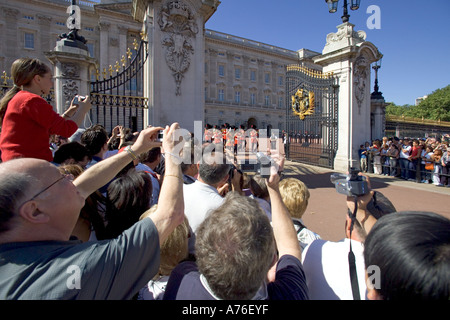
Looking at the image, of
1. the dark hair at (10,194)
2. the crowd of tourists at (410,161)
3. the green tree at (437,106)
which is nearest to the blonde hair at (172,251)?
the dark hair at (10,194)

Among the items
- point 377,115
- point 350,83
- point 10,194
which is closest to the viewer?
point 10,194

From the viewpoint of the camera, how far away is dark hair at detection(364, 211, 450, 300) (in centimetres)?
92

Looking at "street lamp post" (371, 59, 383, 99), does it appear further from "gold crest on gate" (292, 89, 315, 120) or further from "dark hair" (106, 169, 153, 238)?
"dark hair" (106, 169, 153, 238)

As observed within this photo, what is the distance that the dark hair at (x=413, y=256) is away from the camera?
0.92 meters

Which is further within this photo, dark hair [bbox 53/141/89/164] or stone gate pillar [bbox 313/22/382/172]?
stone gate pillar [bbox 313/22/382/172]

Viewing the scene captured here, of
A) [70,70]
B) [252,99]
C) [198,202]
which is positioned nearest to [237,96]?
[252,99]

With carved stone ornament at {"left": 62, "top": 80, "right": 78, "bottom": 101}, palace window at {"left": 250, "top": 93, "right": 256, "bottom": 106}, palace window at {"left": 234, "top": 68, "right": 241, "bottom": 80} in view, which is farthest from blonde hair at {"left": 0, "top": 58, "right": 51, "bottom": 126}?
palace window at {"left": 250, "top": 93, "right": 256, "bottom": 106}

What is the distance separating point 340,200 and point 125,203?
6351 millimetres

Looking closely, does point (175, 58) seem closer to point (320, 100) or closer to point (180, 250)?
point (180, 250)

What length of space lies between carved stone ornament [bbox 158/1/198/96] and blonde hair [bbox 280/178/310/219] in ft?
21.5

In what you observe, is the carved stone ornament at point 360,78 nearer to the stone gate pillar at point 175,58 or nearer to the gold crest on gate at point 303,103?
the gold crest on gate at point 303,103

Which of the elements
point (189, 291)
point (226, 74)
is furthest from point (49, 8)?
point (189, 291)

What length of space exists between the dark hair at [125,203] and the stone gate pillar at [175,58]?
611 cm

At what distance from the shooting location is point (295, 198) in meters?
2.58
